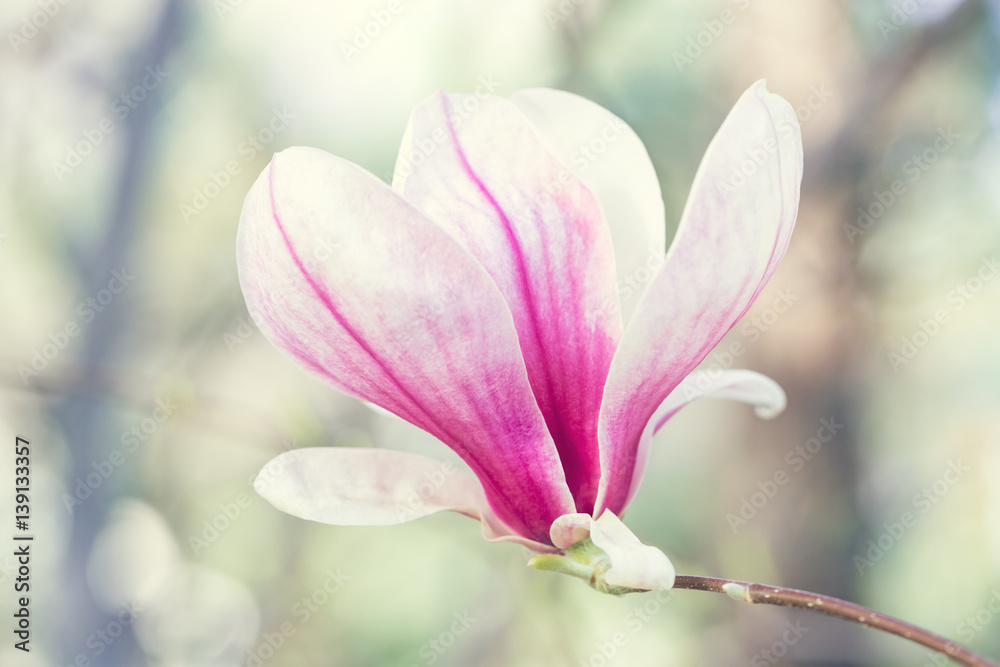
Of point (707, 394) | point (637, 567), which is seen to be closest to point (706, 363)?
point (707, 394)

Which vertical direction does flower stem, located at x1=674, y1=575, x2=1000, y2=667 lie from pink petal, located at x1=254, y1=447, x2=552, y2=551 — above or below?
above

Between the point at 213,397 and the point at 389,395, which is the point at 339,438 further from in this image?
the point at 389,395

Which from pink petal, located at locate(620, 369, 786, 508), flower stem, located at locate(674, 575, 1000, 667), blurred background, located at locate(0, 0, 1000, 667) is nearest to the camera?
flower stem, located at locate(674, 575, 1000, 667)

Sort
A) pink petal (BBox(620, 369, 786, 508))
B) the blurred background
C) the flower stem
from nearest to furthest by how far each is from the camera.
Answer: the flower stem
pink petal (BBox(620, 369, 786, 508))
the blurred background

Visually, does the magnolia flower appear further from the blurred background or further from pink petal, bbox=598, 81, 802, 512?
the blurred background

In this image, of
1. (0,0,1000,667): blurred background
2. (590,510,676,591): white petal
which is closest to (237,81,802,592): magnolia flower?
(590,510,676,591): white petal

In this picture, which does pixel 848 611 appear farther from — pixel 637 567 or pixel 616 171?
pixel 616 171

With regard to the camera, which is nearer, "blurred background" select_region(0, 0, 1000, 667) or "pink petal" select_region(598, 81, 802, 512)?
"pink petal" select_region(598, 81, 802, 512)
